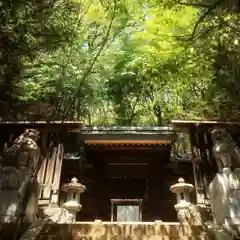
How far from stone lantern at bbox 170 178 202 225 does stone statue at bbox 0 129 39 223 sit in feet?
12.0

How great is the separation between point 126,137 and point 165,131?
4.20 ft

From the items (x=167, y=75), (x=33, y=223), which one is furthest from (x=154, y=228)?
(x=167, y=75)

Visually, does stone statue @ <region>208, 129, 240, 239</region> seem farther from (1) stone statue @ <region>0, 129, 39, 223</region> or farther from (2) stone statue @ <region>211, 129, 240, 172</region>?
(1) stone statue @ <region>0, 129, 39, 223</region>

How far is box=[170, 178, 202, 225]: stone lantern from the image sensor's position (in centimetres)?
774

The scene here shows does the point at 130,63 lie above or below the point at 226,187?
above

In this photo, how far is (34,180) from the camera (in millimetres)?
7273

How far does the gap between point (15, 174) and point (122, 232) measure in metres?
2.50

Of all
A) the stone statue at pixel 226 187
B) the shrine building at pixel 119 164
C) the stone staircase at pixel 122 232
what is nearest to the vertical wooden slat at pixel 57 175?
the shrine building at pixel 119 164

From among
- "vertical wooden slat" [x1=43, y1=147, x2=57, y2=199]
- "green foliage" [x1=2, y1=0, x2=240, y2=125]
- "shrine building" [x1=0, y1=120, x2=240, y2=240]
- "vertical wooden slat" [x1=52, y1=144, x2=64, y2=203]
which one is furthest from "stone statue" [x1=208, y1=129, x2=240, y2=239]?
"vertical wooden slat" [x1=43, y1=147, x2=57, y2=199]

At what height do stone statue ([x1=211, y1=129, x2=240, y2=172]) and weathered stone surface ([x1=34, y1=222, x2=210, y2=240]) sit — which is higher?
stone statue ([x1=211, y1=129, x2=240, y2=172])

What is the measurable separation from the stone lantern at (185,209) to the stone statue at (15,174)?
367 cm

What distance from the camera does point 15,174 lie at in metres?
6.89

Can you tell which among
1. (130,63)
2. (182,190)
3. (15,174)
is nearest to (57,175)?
(15,174)

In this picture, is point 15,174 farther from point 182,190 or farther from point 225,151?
point 225,151
